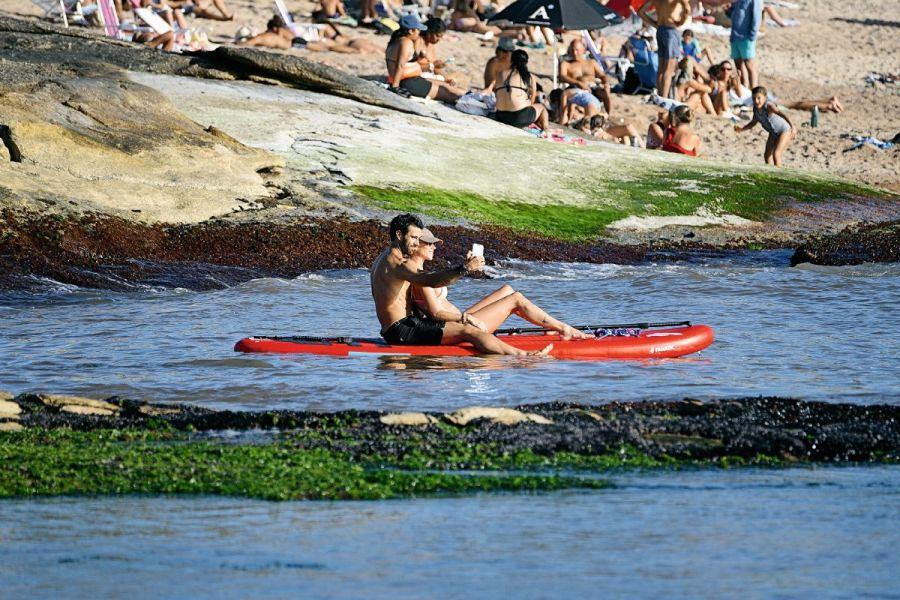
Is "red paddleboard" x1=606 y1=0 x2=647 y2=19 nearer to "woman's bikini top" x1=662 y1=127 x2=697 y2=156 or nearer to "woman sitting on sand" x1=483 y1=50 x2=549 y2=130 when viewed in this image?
"woman's bikini top" x1=662 y1=127 x2=697 y2=156

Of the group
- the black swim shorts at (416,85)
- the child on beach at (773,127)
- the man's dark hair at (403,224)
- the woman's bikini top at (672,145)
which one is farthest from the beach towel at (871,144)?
the man's dark hair at (403,224)

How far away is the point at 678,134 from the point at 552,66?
6.56 m

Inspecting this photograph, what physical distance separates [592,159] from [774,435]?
44.0 feet

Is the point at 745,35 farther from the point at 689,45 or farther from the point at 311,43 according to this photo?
the point at 311,43

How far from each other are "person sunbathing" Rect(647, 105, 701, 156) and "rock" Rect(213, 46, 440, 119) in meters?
3.81

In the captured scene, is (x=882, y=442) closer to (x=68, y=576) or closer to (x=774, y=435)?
(x=774, y=435)

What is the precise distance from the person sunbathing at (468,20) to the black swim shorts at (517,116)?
356 inches

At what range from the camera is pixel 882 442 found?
25.8 feet

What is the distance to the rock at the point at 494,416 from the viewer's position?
27.8ft

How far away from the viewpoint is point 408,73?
2280 cm

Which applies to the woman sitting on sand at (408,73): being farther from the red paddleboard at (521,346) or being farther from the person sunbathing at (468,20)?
the red paddleboard at (521,346)

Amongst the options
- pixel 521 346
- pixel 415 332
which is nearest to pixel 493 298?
pixel 521 346

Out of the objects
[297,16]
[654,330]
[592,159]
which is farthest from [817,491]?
[297,16]

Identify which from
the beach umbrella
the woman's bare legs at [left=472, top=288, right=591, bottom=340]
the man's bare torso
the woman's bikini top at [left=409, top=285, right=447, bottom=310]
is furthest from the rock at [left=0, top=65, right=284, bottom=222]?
the beach umbrella
